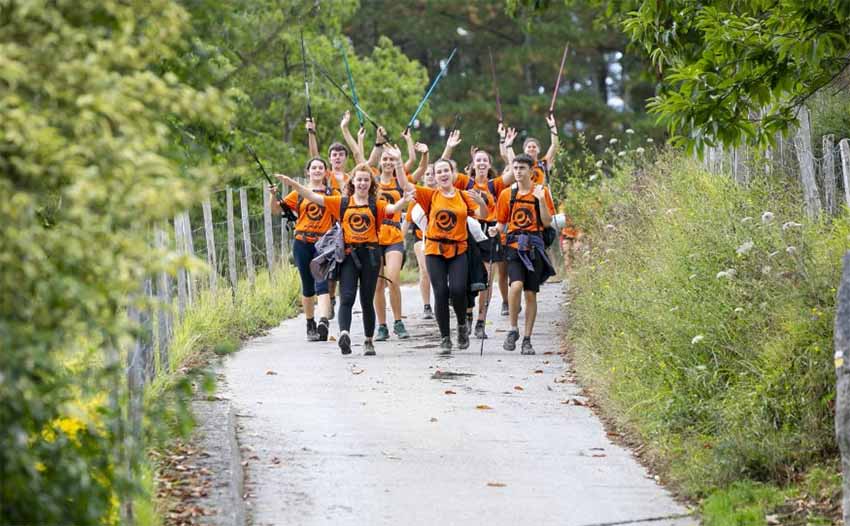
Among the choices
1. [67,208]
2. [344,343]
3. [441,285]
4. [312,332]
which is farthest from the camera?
[312,332]

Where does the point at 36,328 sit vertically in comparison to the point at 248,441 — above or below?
above

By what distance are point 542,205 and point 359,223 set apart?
66.2 inches

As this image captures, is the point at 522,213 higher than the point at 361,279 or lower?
higher

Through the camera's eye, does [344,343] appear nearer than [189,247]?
Yes

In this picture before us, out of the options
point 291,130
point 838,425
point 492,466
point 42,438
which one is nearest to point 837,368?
point 838,425

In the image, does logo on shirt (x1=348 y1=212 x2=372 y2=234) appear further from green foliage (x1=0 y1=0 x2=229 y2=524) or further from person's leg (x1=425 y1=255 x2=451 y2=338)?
green foliage (x1=0 y1=0 x2=229 y2=524)

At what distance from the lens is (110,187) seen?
4445 millimetres

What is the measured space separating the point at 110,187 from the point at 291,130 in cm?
2740

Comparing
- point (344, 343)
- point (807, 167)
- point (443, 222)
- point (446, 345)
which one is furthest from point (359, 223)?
point (807, 167)

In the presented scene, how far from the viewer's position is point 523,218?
A: 1371 cm

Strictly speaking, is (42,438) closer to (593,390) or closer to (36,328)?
(36,328)

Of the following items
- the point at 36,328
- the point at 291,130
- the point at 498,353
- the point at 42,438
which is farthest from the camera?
the point at 291,130

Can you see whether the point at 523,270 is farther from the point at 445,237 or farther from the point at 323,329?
the point at 323,329

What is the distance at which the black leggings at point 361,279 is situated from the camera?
13508 mm
